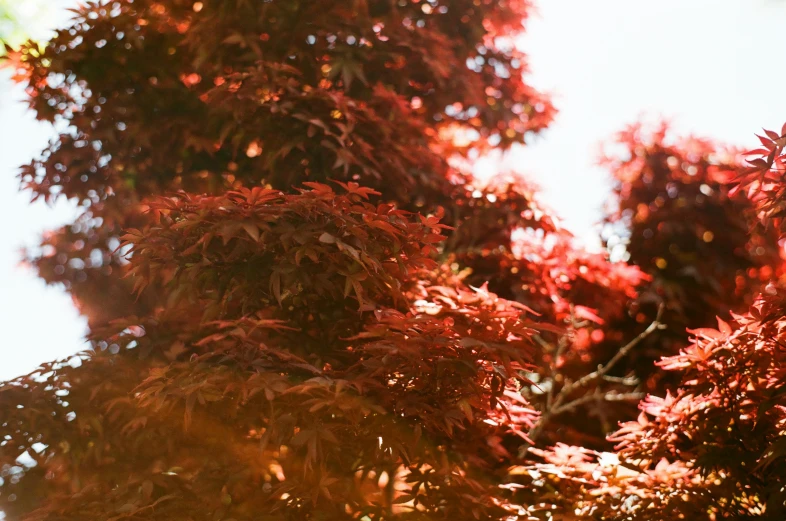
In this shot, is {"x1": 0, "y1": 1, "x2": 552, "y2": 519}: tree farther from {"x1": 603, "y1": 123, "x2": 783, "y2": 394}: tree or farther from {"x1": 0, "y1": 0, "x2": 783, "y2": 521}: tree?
{"x1": 603, "y1": 123, "x2": 783, "y2": 394}: tree

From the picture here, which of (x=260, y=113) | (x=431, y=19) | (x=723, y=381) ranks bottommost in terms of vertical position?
(x=723, y=381)

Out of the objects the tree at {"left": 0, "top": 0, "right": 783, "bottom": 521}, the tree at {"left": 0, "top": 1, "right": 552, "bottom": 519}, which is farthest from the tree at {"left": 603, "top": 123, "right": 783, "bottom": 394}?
the tree at {"left": 0, "top": 1, "right": 552, "bottom": 519}

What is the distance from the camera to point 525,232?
4.21 metres

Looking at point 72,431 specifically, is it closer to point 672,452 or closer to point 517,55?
point 672,452

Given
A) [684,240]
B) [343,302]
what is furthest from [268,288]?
[684,240]

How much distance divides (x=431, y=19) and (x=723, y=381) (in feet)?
11.9

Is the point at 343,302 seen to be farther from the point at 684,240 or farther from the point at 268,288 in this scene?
the point at 684,240

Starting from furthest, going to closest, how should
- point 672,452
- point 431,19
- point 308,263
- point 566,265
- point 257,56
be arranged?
point 431,19
point 566,265
point 257,56
point 672,452
point 308,263

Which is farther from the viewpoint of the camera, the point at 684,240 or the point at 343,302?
the point at 684,240

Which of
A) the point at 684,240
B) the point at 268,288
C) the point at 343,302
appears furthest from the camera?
the point at 684,240

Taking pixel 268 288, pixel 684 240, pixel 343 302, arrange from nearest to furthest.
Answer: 1. pixel 268 288
2. pixel 343 302
3. pixel 684 240

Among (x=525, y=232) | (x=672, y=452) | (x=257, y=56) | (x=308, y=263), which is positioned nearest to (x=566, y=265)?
(x=525, y=232)

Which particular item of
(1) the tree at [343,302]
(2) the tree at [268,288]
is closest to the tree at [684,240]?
(1) the tree at [343,302]

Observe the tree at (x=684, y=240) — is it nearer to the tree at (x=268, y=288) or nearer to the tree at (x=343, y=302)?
the tree at (x=343, y=302)
